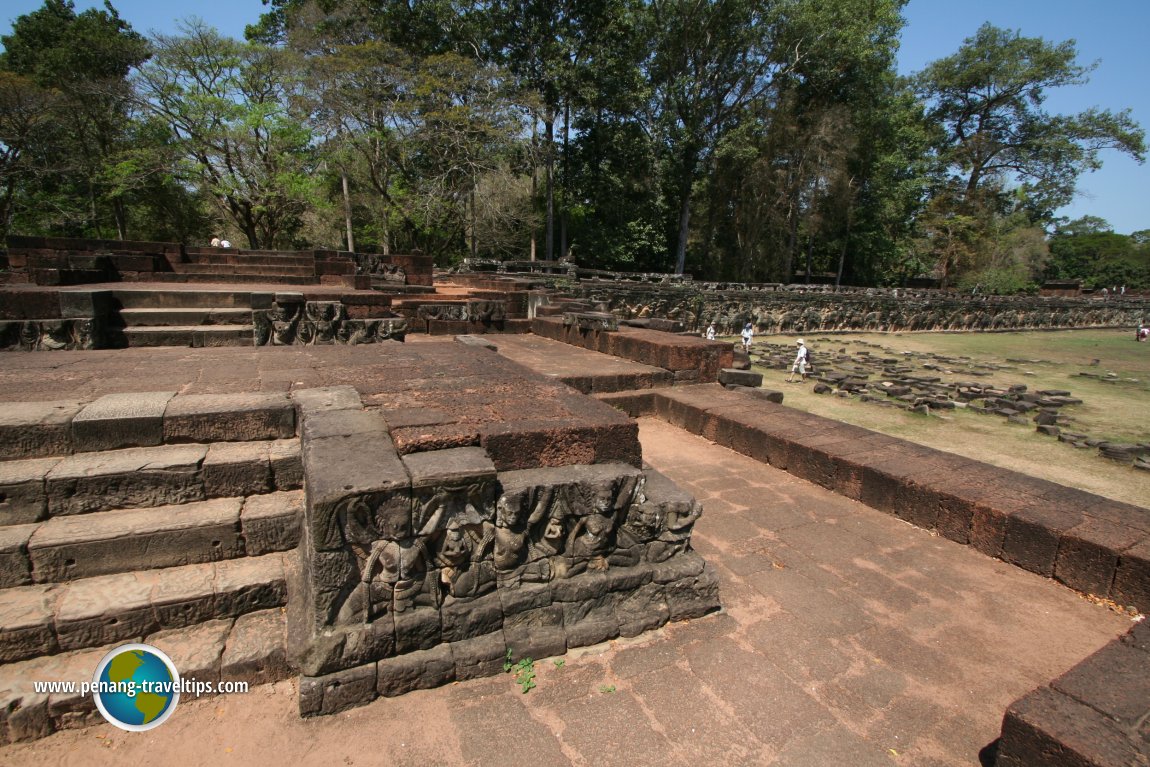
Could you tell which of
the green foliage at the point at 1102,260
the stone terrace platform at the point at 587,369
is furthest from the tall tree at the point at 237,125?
the green foliage at the point at 1102,260

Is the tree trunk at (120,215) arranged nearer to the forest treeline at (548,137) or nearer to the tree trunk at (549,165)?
the forest treeline at (548,137)

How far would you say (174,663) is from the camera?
221cm

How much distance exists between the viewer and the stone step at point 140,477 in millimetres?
2621

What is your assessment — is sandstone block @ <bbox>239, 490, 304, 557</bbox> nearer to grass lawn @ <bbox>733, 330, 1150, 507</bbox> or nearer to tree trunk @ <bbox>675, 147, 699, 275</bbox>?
grass lawn @ <bbox>733, 330, 1150, 507</bbox>

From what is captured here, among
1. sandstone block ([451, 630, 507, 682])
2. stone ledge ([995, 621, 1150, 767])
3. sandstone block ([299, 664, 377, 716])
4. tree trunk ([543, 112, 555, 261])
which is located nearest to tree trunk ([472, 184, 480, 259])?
tree trunk ([543, 112, 555, 261])

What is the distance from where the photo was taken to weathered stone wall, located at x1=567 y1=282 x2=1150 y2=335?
19.2 m

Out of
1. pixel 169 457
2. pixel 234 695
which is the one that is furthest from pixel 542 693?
pixel 169 457

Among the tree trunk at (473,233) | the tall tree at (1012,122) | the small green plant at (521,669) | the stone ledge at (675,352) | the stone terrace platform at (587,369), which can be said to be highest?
the tall tree at (1012,122)

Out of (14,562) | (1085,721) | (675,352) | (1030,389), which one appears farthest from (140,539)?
(1030,389)

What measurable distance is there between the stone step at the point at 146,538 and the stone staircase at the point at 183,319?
4.17 meters

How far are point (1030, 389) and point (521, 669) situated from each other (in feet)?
45.6

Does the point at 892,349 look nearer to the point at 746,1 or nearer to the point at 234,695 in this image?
the point at 746,1

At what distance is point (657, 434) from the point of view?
5.86 m

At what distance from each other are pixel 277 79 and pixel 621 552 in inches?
1063
